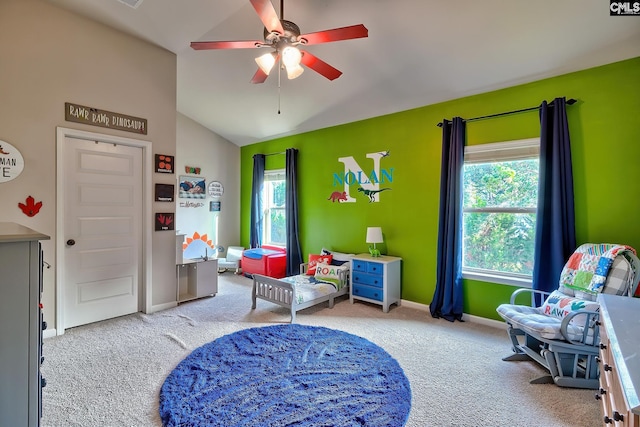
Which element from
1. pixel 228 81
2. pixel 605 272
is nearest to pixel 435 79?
pixel 605 272

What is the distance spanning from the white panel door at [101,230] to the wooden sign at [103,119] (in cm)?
21

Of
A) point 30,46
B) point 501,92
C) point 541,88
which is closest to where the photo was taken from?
point 30,46

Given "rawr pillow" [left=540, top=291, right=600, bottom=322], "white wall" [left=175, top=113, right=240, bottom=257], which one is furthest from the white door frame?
"rawr pillow" [left=540, top=291, right=600, bottom=322]

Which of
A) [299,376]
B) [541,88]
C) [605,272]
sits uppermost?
[541,88]

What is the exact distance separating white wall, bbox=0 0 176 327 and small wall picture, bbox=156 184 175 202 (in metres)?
0.61

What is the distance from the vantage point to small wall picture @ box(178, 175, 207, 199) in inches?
223

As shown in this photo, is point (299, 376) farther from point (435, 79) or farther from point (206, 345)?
point (435, 79)

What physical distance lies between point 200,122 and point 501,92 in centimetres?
500

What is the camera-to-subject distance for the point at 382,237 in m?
4.11

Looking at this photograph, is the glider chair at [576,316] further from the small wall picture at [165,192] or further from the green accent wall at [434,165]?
the small wall picture at [165,192]

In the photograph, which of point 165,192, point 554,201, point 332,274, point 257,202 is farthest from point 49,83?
point 554,201

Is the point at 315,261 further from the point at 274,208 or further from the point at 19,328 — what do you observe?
the point at 19,328

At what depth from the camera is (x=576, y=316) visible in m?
2.39

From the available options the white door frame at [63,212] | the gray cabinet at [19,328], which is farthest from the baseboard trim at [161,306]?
the gray cabinet at [19,328]
